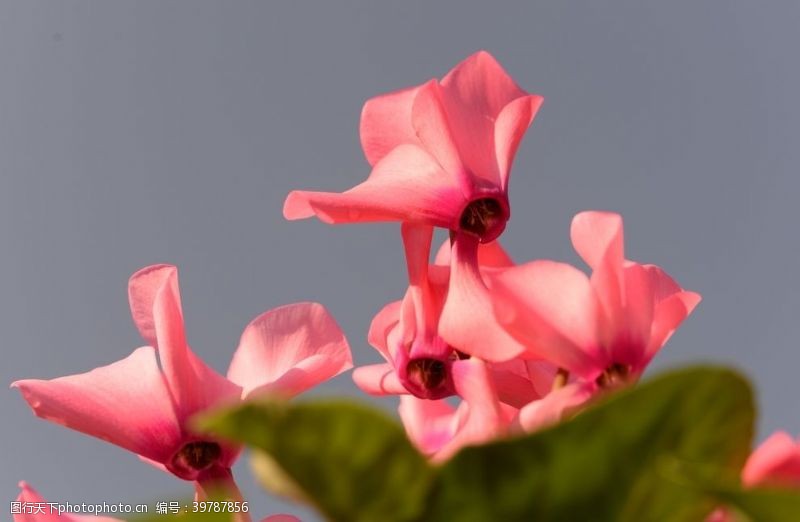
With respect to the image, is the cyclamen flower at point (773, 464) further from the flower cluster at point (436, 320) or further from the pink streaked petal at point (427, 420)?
the pink streaked petal at point (427, 420)

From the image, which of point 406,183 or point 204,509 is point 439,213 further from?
point 204,509

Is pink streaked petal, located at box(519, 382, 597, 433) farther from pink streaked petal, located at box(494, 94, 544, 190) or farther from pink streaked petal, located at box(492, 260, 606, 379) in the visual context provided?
pink streaked petal, located at box(494, 94, 544, 190)

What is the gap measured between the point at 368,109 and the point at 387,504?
0.59m

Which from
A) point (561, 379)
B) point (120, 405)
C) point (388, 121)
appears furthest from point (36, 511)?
point (388, 121)

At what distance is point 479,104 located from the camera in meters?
0.81

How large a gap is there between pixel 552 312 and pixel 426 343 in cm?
20

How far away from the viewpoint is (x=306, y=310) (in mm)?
943

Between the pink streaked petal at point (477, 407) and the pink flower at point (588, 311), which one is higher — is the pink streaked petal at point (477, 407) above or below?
below

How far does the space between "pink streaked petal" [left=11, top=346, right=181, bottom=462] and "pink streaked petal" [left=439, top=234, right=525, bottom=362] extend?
0.31 metres

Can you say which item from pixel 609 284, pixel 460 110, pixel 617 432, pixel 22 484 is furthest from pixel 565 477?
pixel 460 110

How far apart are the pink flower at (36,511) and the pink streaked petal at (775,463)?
418 millimetres

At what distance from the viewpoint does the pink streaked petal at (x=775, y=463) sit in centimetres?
35

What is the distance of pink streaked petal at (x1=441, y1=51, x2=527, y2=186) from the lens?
794 millimetres

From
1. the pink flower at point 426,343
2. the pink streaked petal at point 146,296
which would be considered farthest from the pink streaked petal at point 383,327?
the pink streaked petal at point 146,296
